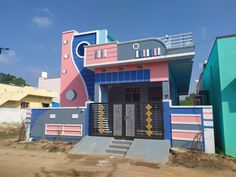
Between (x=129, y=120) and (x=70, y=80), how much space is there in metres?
7.02

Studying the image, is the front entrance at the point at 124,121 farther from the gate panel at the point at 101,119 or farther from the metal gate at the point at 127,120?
the gate panel at the point at 101,119

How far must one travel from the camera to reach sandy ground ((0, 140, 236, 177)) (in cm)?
625

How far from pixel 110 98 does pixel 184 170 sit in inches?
333

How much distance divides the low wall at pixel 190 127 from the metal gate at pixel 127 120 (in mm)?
408

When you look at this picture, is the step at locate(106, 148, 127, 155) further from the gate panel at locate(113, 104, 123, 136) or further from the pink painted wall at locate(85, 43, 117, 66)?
the pink painted wall at locate(85, 43, 117, 66)

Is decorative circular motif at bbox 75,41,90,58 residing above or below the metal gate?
above

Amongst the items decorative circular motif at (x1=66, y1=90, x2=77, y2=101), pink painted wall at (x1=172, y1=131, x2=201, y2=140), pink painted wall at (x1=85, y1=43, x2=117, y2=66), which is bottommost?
pink painted wall at (x1=172, y1=131, x2=201, y2=140)

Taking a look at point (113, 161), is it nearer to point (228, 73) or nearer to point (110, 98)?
point (228, 73)

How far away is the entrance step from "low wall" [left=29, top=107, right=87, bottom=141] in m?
2.04

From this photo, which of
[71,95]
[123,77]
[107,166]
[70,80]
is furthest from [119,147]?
[70,80]

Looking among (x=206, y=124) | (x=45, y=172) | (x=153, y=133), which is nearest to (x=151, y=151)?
(x=153, y=133)

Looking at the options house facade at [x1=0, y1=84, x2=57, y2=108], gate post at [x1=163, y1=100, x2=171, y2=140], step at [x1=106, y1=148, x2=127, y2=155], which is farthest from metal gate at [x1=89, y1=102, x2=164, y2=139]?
house facade at [x1=0, y1=84, x2=57, y2=108]

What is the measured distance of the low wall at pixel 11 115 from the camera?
2177 centimetres

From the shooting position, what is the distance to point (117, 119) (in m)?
9.97
